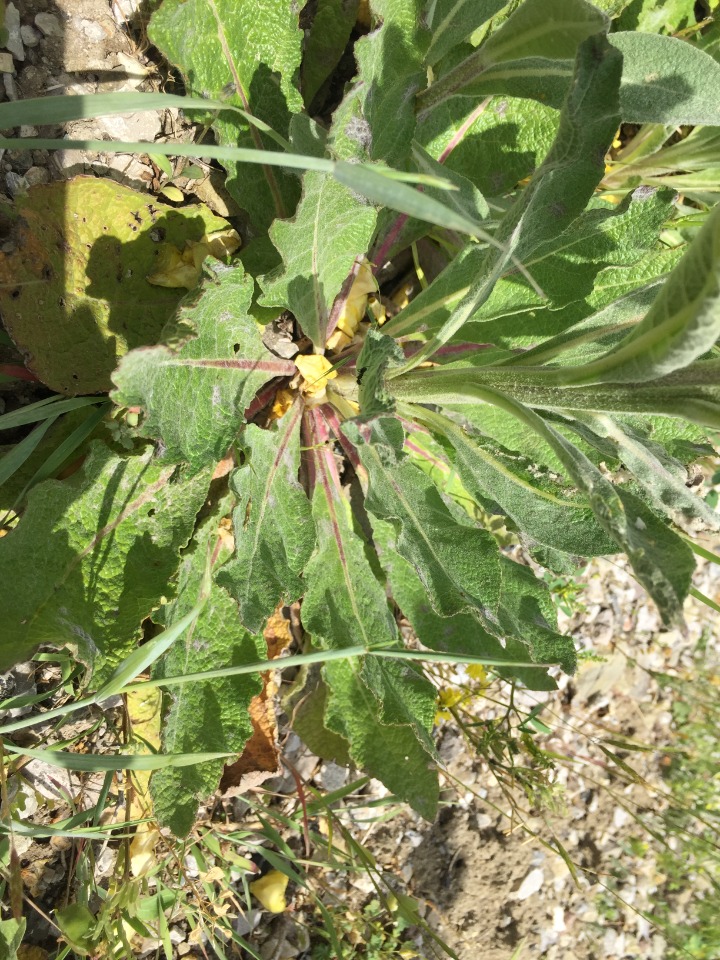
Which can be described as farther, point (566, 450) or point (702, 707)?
point (702, 707)

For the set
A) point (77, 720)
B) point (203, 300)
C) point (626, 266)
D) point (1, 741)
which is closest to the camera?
point (203, 300)

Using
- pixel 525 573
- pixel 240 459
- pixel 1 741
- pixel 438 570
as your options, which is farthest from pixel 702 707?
pixel 1 741

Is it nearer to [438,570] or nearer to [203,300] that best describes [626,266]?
[438,570]

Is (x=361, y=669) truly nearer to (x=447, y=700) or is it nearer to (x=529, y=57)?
(x=447, y=700)

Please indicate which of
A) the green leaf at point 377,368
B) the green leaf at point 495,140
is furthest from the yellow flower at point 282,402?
the green leaf at point 495,140

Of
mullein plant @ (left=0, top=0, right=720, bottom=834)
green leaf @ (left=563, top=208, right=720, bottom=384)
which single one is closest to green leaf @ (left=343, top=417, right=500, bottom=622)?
mullein plant @ (left=0, top=0, right=720, bottom=834)

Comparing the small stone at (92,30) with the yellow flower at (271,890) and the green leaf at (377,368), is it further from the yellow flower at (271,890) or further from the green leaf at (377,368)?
the yellow flower at (271,890)
